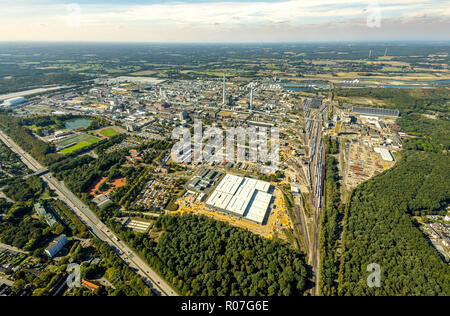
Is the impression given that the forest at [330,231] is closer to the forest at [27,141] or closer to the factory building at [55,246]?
the factory building at [55,246]

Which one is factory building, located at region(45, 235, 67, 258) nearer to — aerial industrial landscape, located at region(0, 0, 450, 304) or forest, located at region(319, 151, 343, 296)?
aerial industrial landscape, located at region(0, 0, 450, 304)

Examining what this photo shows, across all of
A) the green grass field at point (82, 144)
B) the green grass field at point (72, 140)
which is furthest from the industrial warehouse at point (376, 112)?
the green grass field at point (72, 140)

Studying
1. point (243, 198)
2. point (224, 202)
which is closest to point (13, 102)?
point (224, 202)

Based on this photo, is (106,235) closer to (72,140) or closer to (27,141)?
(72,140)

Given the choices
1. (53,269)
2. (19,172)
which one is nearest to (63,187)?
(19,172)

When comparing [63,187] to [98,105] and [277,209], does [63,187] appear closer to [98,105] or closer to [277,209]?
[277,209]
